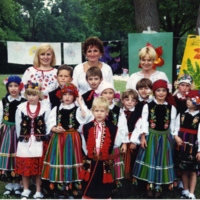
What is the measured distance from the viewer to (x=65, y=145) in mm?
3959

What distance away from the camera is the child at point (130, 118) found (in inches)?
163

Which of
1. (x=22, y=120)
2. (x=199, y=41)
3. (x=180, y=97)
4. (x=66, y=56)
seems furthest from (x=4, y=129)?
(x=66, y=56)

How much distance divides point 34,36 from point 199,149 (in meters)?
43.8

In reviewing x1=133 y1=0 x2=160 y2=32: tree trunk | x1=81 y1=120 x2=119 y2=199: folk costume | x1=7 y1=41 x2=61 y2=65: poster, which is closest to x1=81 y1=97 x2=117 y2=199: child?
x1=81 y1=120 x2=119 y2=199: folk costume

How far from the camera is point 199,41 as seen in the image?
5449 mm

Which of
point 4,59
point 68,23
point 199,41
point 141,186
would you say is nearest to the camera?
point 141,186

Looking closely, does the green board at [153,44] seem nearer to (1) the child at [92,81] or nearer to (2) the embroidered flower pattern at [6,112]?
(1) the child at [92,81]

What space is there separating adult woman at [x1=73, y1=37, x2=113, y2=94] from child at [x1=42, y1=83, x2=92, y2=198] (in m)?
0.44

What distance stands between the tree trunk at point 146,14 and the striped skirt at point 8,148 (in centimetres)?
472

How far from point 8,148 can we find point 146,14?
16.4 feet

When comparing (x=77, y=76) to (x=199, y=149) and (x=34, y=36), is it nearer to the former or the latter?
(x=199, y=149)

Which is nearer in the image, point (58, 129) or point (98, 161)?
point (98, 161)

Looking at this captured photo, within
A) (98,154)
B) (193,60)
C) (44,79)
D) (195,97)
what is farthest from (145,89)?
(193,60)

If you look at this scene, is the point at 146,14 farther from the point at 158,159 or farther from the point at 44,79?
the point at 158,159
